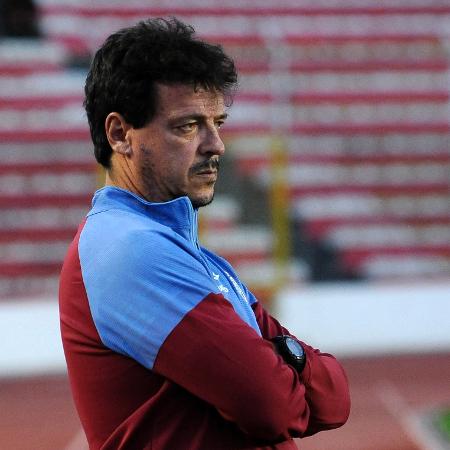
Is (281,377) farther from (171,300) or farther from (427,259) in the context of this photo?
(427,259)

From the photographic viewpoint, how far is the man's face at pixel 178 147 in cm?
184

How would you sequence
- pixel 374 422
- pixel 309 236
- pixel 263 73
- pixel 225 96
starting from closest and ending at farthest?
pixel 225 96, pixel 374 422, pixel 309 236, pixel 263 73

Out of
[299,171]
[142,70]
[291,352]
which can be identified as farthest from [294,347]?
[299,171]

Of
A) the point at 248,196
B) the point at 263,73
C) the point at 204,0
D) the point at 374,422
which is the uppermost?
the point at 204,0

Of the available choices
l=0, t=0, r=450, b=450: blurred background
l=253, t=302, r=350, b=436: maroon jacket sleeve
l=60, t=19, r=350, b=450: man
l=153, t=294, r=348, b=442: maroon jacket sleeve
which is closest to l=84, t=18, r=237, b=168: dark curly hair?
l=60, t=19, r=350, b=450: man

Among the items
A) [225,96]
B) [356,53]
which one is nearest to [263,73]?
[356,53]

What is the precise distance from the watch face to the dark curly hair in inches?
17.6

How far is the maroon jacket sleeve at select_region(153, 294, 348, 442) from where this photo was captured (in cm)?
167

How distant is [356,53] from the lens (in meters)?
10.9

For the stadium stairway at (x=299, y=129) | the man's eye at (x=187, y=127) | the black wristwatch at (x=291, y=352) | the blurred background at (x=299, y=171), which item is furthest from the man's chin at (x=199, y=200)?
the stadium stairway at (x=299, y=129)

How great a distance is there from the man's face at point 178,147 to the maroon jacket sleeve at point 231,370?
0.76 feet

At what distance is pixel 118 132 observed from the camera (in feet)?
6.14

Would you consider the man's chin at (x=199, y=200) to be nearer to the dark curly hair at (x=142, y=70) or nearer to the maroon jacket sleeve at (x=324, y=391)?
the dark curly hair at (x=142, y=70)

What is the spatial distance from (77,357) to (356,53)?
30.8 ft
